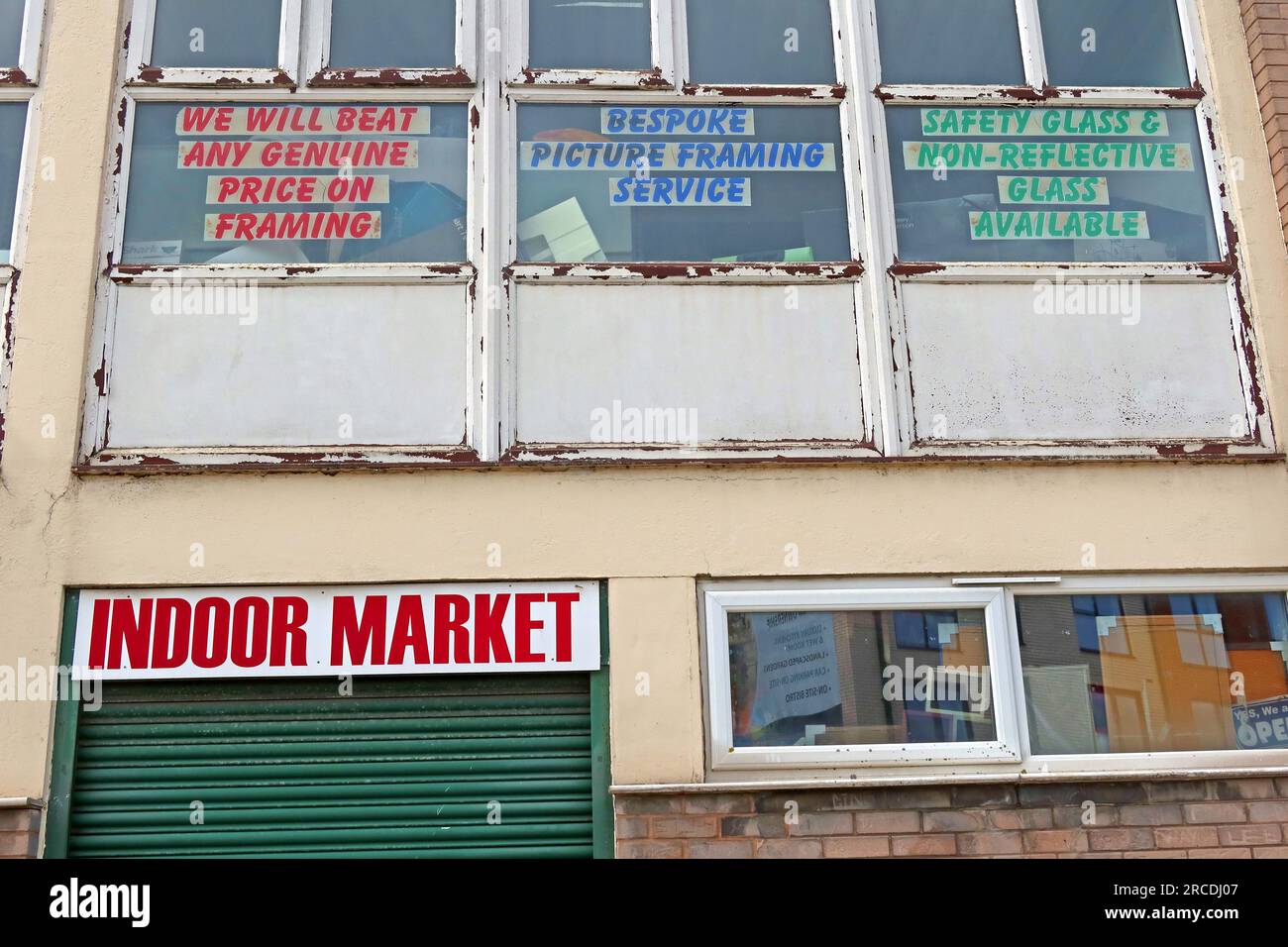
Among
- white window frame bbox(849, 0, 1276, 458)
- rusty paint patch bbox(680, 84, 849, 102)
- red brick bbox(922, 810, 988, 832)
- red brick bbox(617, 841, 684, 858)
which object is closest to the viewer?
red brick bbox(617, 841, 684, 858)

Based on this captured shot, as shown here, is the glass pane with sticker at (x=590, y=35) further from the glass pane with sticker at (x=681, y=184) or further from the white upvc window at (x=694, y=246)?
the glass pane with sticker at (x=681, y=184)

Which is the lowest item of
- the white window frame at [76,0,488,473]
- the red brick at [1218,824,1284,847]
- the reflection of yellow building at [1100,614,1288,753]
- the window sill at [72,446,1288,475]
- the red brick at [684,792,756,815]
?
the red brick at [1218,824,1284,847]

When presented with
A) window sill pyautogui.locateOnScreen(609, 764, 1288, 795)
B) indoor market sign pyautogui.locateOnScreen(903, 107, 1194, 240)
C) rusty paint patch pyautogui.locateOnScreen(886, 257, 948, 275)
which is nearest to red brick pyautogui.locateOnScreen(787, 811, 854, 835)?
window sill pyautogui.locateOnScreen(609, 764, 1288, 795)

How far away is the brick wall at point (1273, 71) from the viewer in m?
7.04

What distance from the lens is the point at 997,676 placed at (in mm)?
6320

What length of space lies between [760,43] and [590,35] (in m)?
0.98

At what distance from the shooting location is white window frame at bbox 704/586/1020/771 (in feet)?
Answer: 20.1

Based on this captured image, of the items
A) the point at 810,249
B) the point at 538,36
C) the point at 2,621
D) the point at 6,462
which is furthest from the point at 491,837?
the point at 538,36

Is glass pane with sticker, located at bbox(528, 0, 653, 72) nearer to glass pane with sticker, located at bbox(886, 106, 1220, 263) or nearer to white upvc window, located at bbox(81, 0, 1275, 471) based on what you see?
white upvc window, located at bbox(81, 0, 1275, 471)

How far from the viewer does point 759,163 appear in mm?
7062

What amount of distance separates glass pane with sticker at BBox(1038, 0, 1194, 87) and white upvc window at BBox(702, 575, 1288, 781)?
295 cm

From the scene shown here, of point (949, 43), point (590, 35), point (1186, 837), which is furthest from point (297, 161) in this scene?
point (1186, 837)

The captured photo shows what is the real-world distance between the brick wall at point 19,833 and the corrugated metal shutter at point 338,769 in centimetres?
18

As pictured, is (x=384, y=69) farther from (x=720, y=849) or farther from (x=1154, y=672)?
(x=1154, y=672)
